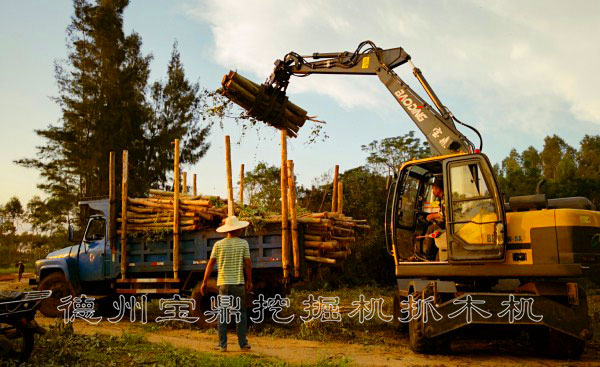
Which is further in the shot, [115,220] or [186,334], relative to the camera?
[115,220]

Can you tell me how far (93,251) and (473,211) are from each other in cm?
813

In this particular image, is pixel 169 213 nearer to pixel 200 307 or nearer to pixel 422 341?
pixel 200 307

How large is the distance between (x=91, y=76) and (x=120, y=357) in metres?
21.1

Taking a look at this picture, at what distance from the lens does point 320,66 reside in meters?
10.1

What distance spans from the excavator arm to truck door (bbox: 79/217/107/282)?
16.6ft

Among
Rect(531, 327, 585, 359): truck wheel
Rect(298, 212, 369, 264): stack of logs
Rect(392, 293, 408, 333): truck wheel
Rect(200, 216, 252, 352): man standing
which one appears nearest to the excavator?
Rect(531, 327, 585, 359): truck wheel

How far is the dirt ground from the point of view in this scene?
6762 millimetres

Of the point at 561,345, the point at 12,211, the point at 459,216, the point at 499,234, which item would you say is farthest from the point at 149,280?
the point at 12,211

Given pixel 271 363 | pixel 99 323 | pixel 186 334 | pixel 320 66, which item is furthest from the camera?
pixel 99 323

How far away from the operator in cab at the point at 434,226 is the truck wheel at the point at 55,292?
7.87m

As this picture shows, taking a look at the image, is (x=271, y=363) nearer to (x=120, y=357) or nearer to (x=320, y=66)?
(x=120, y=357)

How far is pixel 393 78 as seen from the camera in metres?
9.23

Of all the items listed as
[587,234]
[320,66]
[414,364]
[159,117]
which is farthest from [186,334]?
[159,117]

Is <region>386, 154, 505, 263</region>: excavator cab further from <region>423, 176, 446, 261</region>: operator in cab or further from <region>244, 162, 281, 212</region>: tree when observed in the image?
<region>244, 162, 281, 212</region>: tree
